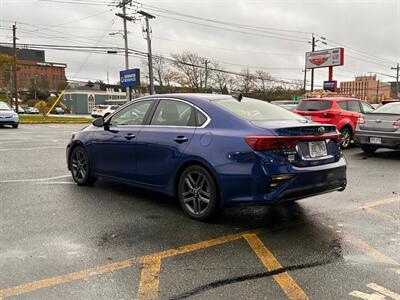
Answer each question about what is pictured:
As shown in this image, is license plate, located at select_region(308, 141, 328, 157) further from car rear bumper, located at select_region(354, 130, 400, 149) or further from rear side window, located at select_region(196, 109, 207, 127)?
car rear bumper, located at select_region(354, 130, 400, 149)

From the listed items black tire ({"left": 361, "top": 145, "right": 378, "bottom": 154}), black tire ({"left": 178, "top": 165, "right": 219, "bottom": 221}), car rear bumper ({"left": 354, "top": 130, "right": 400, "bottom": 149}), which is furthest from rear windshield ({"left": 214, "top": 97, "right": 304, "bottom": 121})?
black tire ({"left": 361, "top": 145, "right": 378, "bottom": 154})

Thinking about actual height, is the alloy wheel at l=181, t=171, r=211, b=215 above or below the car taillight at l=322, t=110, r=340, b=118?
below

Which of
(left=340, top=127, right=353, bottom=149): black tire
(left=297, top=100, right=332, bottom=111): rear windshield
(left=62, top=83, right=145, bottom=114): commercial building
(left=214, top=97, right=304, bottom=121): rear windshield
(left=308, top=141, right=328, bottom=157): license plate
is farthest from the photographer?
(left=62, top=83, right=145, bottom=114): commercial building

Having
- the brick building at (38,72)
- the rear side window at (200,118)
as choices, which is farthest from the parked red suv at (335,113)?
the brick building at (38,72)

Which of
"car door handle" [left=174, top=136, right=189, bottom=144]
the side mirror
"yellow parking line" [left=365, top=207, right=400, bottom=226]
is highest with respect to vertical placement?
the side mirror

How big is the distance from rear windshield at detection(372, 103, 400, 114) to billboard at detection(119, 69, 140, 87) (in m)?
25.8

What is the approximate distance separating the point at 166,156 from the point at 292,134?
5.25ft

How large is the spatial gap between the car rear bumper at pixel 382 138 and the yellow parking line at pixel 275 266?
7.06m

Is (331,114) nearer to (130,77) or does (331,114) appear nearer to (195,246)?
(195,246)

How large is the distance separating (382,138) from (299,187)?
685 cm

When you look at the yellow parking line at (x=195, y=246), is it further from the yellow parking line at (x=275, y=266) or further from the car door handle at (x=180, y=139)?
the car door handle at (x=180, y=139)

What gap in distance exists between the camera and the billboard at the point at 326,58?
1439 inches

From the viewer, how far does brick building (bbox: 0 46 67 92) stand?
101 m

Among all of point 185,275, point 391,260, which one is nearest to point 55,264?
point 185,275
